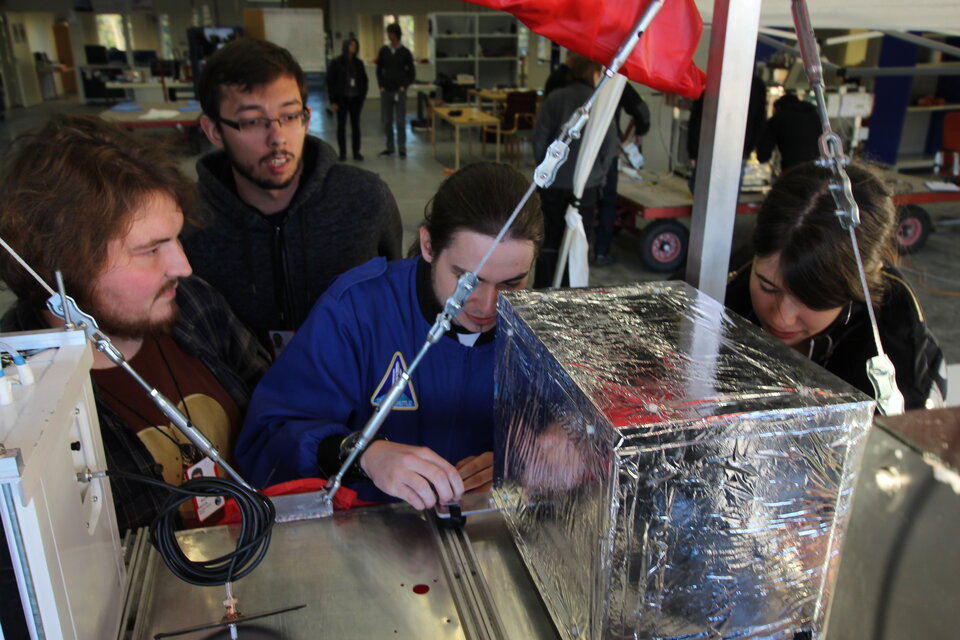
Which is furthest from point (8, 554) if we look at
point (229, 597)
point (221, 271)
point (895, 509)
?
point (221, 271)

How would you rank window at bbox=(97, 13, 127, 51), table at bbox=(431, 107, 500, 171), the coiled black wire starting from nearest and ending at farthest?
the coiled black wire, table at bbox=(431, 107, 500, 171), window at bbox=(97, 13, 127, 51)

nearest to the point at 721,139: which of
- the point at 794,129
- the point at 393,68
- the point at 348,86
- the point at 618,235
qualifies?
the point at 794,129

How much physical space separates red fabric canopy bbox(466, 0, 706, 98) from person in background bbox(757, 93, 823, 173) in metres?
4.17

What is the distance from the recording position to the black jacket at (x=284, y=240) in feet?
5.86

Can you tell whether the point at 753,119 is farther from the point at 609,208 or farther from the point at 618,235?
the point at 618,235

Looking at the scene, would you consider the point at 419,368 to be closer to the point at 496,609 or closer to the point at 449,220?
the point at 449,220

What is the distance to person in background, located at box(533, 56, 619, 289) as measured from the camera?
4.09m

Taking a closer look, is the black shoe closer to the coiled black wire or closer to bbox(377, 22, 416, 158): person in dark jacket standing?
bbox(377, 22, 416, 158): person in dark jacket standing

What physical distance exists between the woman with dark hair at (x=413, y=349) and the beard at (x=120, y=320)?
20 centimetres

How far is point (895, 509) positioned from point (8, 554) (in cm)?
63

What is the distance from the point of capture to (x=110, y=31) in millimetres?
14711

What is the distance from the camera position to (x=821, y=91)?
0.83 m

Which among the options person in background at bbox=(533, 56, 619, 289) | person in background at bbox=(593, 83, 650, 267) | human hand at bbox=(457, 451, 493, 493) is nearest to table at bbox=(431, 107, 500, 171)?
person in background at bbox=(593, 83, 650, 267)

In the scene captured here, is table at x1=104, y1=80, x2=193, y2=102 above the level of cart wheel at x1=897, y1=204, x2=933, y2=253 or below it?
above
